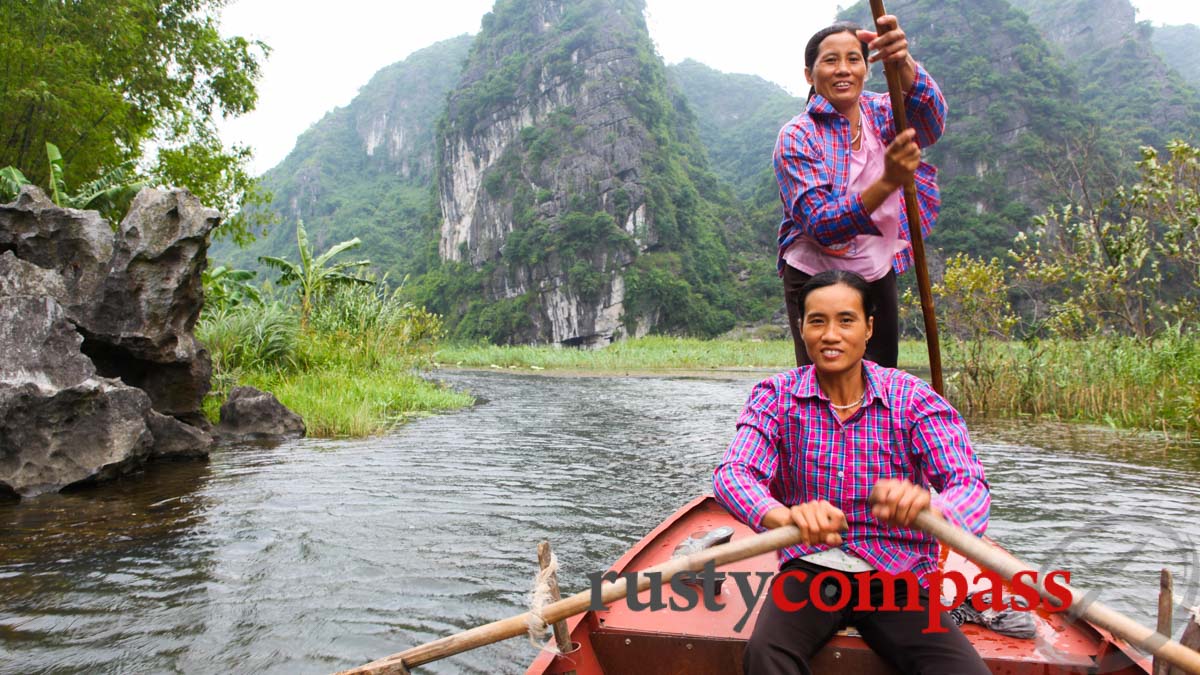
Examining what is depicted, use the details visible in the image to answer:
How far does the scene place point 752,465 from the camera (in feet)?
5.80

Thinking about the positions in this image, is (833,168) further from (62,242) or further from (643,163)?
(643,163)

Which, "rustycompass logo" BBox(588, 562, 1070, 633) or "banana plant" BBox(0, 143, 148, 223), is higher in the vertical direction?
"banana plant" BBox(0, 143, 148, 223)

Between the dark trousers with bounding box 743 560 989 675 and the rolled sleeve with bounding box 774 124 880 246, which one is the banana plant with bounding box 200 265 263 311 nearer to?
the rolled sleeve with bounding box 774 124 880 246

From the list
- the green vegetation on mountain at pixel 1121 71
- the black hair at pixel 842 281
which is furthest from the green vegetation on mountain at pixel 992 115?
the black hair at pixel 842 281

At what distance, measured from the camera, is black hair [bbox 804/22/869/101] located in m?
2.06

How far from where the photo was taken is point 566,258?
2067 inches

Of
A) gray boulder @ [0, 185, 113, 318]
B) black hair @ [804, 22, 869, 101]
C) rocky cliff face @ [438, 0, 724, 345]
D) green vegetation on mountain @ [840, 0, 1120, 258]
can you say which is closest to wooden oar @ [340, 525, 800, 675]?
black hair @ [804, 22, 869, 101]

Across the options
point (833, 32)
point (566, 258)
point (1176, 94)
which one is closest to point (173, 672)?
point (833, 32)

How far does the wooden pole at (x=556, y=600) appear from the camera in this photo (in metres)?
1.71

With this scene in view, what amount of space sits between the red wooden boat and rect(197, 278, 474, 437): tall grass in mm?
6367

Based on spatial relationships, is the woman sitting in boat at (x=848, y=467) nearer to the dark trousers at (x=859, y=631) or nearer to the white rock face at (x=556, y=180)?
the dark trousers at (x=859, y=631)

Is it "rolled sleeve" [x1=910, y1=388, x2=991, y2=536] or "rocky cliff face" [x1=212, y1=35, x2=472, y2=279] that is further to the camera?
"rocky cliff face" [x1=212, y1=35, x2=472, y2=279]

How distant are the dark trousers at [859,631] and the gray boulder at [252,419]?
684cm

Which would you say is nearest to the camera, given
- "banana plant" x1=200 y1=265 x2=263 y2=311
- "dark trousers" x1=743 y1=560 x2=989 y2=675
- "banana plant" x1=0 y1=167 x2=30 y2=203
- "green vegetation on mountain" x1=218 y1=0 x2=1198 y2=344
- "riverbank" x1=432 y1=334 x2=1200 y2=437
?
"dark trousers" x1=743 y1=560 x2=989 y2=675
